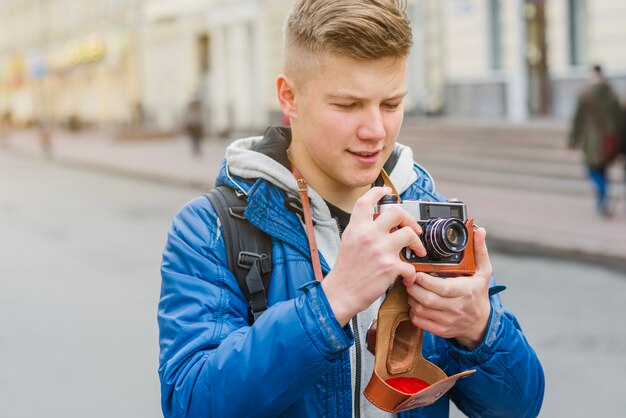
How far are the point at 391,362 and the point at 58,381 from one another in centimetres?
433

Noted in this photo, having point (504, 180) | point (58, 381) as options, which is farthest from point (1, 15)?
point (58, 381)

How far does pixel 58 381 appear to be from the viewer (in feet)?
18.9

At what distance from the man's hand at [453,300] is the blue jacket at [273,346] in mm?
69

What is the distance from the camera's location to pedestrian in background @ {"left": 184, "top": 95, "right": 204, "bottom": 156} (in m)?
25.4

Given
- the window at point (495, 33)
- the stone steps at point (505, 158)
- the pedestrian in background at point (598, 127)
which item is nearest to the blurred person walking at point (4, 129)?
the window at point (495, 33)

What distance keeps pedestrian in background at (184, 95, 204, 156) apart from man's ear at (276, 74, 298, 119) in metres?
23.6

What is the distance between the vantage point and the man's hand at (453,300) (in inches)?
67.1

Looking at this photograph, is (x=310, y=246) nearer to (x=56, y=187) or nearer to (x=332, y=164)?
(x=332, y=164)

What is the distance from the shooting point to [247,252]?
1.89 m

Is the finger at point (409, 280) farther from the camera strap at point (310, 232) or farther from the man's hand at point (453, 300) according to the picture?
the camera strap at point (310, 232)

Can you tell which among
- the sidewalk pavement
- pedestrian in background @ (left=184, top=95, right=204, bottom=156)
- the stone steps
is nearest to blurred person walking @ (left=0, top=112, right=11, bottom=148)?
pedestrian in background @ (left=184, top=95, right=204, bottom=156)

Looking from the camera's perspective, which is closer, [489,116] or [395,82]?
[395,82]

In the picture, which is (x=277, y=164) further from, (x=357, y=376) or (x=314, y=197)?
(x=357, y=376)

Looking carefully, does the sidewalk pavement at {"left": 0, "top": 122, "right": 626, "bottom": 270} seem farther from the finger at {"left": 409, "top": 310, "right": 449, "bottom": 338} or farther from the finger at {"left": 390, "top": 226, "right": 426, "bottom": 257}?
the finger at {"left": 390, "top": 226, "right": 426, "bottom": 257}
